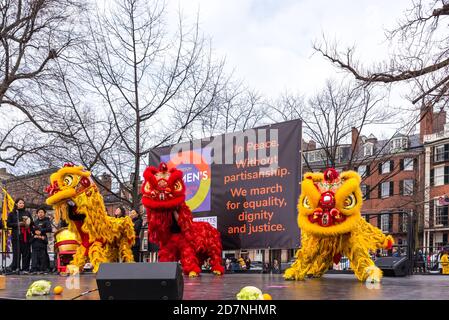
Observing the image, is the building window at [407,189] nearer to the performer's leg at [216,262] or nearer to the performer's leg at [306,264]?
the performer's leg at [216,262]

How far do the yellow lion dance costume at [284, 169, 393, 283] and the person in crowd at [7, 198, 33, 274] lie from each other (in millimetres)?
6950

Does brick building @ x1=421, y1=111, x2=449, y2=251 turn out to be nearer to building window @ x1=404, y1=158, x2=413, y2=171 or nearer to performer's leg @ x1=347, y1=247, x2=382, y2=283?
building window @ x1=404, y1=158, x2=413, y2=171

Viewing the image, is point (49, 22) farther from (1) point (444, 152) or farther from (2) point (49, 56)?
(1) point (444, 152)

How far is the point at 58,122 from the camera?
16.4m

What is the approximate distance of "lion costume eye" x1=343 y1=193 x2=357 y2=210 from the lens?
25.7 feet

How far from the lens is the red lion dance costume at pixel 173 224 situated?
9406 mm

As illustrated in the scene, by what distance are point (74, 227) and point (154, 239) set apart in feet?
4.46

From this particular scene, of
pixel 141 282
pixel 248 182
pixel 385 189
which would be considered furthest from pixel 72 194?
pixel 385 189

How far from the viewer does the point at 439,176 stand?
51.5 m

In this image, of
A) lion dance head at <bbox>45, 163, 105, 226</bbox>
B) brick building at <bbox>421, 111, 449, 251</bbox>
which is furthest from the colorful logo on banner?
brick building at <bbox>421, 111, 449, 251</bbox>

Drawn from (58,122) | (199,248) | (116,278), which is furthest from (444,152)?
(116,278)

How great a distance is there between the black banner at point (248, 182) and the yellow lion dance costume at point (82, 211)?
2.17m

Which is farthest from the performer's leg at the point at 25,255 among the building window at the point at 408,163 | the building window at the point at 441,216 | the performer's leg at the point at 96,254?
the building window at the point at 441,216

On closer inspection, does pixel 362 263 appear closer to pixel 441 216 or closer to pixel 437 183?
pixel 441 216
